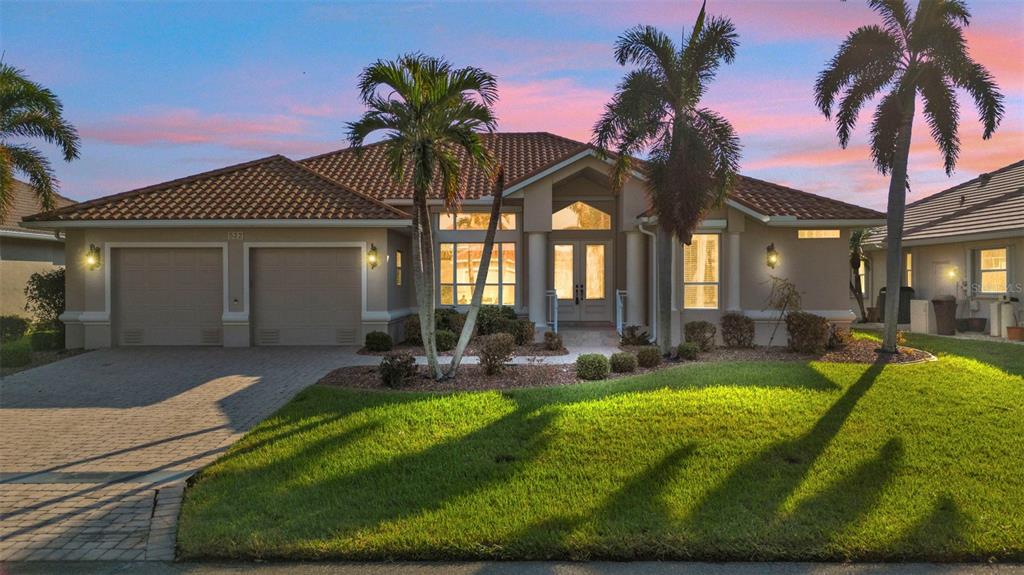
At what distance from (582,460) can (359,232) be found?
992 centimetres

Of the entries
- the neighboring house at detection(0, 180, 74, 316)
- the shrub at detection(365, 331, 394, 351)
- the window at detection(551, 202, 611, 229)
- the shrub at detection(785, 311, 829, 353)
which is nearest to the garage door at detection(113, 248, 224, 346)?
the shrub at detection(365, 331, 394, 351)

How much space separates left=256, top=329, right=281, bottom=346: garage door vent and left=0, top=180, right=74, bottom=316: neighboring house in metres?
8.17

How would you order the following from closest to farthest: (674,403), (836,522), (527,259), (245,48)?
(836,522) < (674,403) < (245,48) < (527,259)

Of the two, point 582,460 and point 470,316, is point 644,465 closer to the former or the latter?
point 582,460

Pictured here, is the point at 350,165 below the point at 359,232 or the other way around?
the other way around

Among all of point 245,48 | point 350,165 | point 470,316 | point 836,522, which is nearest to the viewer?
point 836,522

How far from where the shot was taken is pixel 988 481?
5.93 m

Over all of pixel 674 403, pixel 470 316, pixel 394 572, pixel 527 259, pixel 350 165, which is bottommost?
pixel 394 572

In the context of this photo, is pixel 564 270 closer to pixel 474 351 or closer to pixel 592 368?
pixel 474 351

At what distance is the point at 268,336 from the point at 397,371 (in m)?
6.64

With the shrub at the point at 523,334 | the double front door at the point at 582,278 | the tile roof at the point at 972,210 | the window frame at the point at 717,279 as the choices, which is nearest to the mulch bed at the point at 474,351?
the shrub at the point at 523,334

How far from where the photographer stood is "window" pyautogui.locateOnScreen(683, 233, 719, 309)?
14867mm

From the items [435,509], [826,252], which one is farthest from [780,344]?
[435,509]

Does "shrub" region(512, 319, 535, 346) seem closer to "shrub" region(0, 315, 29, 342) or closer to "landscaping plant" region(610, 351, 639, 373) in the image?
"landscaping plant" region(610, 351, 639, 373)
